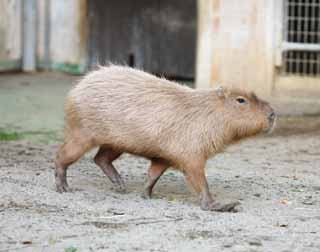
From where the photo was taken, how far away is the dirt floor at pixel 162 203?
218 inches

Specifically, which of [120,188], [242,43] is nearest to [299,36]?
[242,43]

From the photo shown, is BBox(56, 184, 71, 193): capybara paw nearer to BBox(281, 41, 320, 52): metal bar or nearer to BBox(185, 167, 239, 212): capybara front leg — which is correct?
BBox(185, 167, 239, 212): capybara front leg

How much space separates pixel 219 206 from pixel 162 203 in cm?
44

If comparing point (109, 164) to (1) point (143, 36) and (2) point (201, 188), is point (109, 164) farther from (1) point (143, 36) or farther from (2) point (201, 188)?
(1) point (143, 36)

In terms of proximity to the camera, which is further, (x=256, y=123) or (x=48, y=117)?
(x=48, y=117)

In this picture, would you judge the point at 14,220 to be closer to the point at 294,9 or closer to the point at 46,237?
the point at 46,237

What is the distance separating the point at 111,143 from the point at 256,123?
1024 mm

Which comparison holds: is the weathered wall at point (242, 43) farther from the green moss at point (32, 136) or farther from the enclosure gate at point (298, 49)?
the green moss at point (32, 136)

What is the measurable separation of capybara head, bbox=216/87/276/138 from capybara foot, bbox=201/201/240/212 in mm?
551

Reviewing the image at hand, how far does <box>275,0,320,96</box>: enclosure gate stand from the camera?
11734 millimetres

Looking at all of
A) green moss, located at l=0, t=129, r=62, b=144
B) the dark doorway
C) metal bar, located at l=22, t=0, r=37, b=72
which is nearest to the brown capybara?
green moss, located at l=0, t=129, r=62, b=144

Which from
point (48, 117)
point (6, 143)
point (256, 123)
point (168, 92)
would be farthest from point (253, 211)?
point (48, 117)

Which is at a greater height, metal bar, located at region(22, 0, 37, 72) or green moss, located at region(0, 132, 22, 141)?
metal bar, located at region(22, 0, 37, 72)

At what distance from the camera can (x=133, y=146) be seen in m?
6.69
